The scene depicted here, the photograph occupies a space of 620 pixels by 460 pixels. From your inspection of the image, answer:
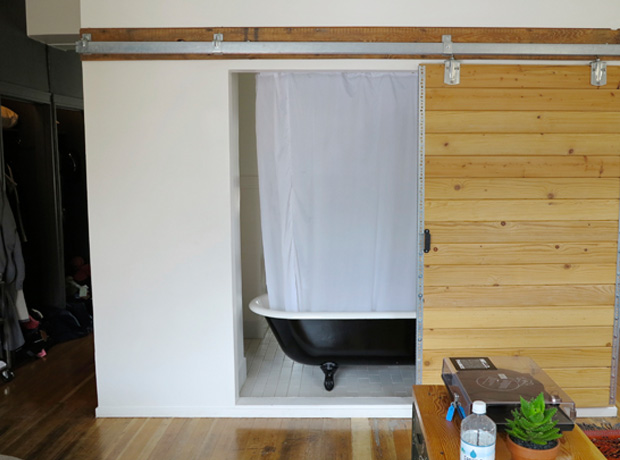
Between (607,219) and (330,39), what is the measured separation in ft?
5.83

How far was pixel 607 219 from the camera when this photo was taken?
3.08 m

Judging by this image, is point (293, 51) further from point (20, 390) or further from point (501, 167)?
point (20, 390)

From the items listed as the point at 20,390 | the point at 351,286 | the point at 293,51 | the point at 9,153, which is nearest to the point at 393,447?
the point at 351,286

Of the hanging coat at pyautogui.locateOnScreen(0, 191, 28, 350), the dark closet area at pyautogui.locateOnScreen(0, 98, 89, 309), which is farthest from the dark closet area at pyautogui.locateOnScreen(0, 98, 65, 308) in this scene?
the hanging coat at pyautogui.locateOnScreen(0, 191, 28, 350)

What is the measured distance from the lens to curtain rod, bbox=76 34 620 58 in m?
2.98

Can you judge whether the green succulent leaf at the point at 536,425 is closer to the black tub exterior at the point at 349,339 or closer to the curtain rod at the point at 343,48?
the black tub exterior at the point at 349,339

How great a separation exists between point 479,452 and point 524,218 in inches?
70.0

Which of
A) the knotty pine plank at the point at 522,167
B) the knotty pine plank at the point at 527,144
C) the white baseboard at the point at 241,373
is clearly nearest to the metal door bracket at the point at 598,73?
the knotty pine plank at the point at 527,144

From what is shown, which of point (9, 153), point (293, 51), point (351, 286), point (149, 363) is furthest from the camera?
point (9, 153)

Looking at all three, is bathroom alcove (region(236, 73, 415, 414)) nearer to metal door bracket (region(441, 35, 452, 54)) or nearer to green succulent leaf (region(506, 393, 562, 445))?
metal door bracket (region(441, 35, 452, 54))

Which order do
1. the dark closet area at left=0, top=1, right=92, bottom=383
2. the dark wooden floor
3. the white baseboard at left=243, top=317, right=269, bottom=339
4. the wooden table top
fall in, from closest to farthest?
the wooden table top < the dark wooden floor < the dark closet area at left=0, top=1, right=92, bottom=383 < the white baseboard at left=243, top=317, right=269, bottom=339

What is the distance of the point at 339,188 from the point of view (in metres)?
3.31

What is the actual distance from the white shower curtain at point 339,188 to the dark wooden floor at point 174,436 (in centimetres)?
71

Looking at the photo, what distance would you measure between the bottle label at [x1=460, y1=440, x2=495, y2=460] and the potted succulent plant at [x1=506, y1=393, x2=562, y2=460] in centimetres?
12
